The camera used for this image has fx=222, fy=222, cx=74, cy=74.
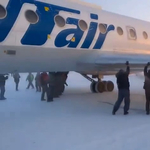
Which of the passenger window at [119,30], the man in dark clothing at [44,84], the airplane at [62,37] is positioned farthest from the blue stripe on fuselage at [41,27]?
the man in dark clothing at [44,84]

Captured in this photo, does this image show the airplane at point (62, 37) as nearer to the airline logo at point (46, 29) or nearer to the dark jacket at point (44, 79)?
the airline logo at point (46, 29)

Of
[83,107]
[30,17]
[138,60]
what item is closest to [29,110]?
[83,107]

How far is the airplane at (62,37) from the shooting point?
730 centimetres

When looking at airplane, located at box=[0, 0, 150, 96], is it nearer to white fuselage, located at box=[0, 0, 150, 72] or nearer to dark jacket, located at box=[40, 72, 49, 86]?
white fuselage, located at box=[0, 0, 150, 72]

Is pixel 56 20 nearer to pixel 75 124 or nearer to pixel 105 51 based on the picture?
pixel 105 51

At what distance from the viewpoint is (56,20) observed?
848 cm

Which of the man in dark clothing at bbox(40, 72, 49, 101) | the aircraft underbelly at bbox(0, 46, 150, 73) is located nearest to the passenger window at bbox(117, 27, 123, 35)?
the aircraft underbelly at bbox(0, 46, 150, 73)

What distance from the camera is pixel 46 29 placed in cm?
805

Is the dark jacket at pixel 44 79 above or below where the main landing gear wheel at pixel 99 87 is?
above

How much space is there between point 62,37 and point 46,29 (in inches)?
30.2

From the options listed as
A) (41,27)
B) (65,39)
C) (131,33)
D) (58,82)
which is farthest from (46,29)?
(131,33)

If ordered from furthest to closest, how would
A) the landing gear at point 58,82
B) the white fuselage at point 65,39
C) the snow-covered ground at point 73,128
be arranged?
1. the landing gear at point 58,82
2. the white fuselage at point 65,39
3. the snow-covered ground at point 73,128

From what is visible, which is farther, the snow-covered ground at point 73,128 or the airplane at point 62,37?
Result: the airplane at point 62,37

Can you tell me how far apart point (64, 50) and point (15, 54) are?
2.02 m
